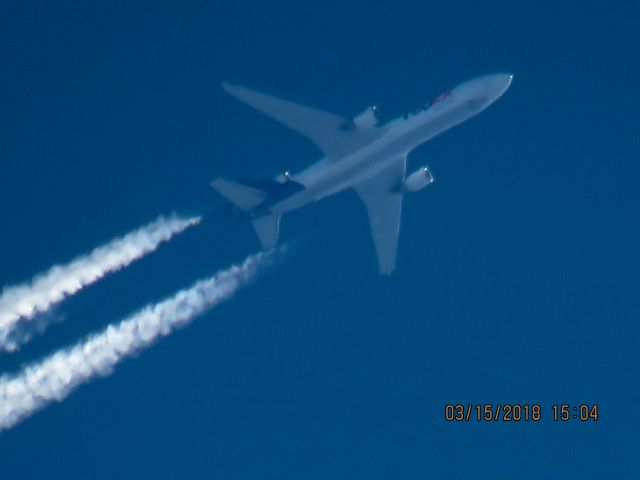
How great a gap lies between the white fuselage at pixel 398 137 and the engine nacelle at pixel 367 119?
3.11 ft

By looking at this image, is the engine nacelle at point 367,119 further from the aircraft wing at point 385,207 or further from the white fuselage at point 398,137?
the aircraft wing at point 385,207

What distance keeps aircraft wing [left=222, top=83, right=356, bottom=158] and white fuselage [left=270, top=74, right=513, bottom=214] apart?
88cm

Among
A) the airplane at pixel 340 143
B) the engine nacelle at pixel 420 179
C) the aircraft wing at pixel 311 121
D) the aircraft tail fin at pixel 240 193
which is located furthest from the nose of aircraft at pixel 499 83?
the aircraft tail fin at pixel 240 193

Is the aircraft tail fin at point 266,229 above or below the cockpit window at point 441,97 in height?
below

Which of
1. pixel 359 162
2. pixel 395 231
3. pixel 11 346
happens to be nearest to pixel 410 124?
pixel 359 162

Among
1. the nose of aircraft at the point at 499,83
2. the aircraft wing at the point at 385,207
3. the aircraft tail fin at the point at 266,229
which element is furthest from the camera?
the aircraft wing at the point at 385,207

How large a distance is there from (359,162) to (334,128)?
2570 millimetres

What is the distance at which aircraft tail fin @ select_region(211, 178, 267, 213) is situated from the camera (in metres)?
63.6

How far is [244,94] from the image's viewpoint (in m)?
62.8

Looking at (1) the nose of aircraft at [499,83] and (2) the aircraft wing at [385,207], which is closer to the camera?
(1) the nose of aircraft at [499,83]

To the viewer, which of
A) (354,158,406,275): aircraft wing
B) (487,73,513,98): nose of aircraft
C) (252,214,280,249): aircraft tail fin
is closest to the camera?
(487,73,513,98): nose of aircraft

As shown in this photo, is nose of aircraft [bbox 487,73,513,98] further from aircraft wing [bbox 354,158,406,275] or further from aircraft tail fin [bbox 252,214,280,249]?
aircraft tail fin [bbox 252,214,280,249]

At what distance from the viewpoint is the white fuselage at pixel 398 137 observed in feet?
207

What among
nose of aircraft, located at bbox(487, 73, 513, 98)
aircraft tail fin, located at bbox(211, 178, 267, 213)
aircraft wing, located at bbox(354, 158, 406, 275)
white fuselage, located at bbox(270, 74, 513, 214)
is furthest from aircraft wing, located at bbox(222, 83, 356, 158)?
nose of aircraft, located at bbox(487, 73, 513, 98)
